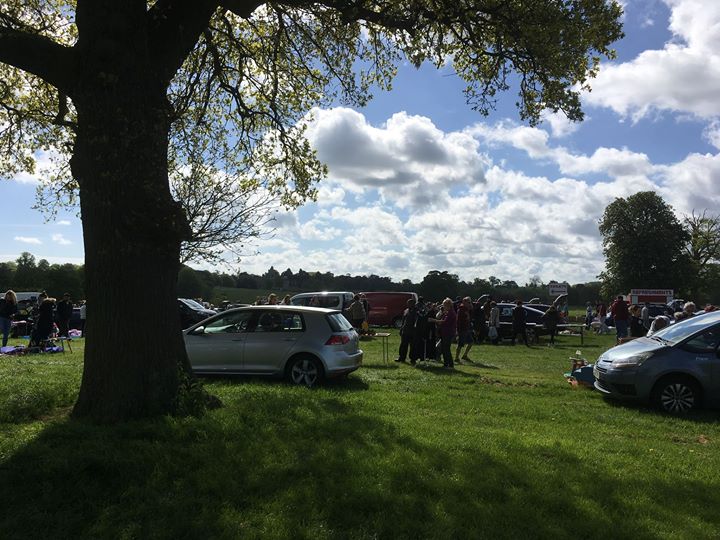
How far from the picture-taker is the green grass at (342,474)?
4.21m

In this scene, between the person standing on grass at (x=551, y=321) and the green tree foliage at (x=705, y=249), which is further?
the green tree foliage at (x=705, y=249)

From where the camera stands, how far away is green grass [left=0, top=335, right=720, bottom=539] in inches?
166

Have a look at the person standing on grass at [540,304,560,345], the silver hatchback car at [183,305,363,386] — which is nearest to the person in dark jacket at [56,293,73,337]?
the silver hatchback car at [183,305,363,386]

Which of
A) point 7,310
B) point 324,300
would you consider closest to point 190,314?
point 324,300

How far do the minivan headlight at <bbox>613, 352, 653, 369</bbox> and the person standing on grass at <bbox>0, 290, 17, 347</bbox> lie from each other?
53.8 ft

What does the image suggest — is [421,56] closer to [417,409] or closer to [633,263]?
[417,409]

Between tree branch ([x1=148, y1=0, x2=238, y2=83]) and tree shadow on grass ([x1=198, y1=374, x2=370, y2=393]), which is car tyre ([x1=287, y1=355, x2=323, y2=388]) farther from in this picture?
tree branch ([x1=148, y1=0, x2=238, y2=83])

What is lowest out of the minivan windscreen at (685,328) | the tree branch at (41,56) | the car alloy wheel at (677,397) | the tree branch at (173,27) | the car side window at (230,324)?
the car alloy wheel at (677,397)

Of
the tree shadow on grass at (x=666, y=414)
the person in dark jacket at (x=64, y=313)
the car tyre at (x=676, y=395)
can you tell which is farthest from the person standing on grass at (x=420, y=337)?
the person in dark jacket at (x=64, y=313)

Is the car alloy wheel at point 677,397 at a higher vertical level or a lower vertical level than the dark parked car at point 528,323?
lower

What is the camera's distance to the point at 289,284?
61.1 meters

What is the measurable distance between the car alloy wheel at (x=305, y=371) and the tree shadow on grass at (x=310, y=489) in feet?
14.7

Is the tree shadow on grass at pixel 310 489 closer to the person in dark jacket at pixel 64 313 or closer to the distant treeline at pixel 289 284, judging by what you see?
the person in dark jacket at pixel 64 313

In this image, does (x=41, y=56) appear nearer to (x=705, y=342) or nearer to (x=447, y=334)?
(x=705, y=342)
